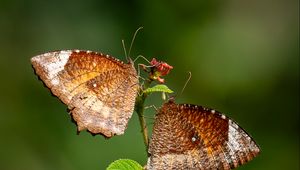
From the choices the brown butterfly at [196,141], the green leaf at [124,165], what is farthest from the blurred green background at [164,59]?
the green leaf at [124,165]

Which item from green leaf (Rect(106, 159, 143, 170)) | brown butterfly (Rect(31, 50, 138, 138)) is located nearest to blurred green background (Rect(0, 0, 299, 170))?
brown butterfly (Rect(31, 50, 138, 138))

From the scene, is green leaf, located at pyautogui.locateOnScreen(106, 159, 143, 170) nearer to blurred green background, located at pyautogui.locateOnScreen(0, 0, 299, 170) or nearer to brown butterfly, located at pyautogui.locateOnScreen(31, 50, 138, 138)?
brown butterfly, located at pyautogui.locateOnScreen(31, 50, 138, 138)

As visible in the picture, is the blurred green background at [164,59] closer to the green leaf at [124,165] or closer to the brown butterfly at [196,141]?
the brown butterfly at [196,141]

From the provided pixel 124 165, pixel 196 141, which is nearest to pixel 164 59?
pixel 196 141

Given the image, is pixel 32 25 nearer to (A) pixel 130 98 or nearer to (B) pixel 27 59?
(B) pixel 27 59

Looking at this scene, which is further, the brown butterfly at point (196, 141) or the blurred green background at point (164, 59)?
the blurred green background at point (164, 59)

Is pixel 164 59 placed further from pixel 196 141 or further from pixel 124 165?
pixel 124 165
